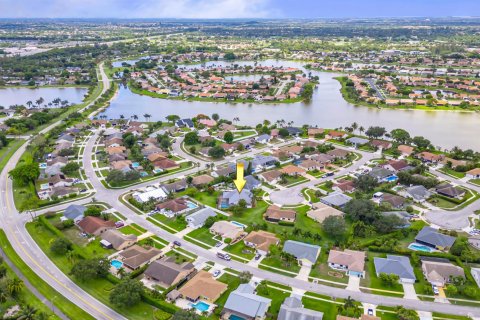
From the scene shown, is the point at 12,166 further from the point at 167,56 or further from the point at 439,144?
the point at 167,56

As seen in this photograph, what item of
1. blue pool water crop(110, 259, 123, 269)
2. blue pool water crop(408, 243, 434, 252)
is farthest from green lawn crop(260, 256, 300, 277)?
blue pool water crop(110, 259, 123, 269)

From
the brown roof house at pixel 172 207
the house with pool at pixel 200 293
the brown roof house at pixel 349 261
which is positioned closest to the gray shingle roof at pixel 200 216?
the brown roof house at pixel 172 207

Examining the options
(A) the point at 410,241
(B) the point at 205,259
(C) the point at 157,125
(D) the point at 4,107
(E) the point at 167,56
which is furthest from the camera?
(E) the point at 167,56

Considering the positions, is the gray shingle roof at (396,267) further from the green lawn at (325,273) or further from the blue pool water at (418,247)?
the blue pool water at (418,247)

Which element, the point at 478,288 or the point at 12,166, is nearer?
the point at 478,288

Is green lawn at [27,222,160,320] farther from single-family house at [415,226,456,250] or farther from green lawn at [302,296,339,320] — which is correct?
single-family house at [415,226,456,250]

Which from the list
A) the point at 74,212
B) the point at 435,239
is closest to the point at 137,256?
the point at 74,212

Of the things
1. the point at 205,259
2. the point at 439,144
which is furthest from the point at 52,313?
the point at 439,144
